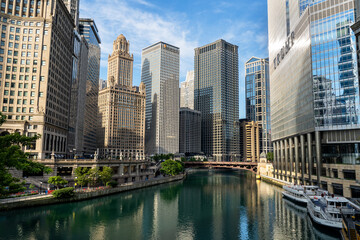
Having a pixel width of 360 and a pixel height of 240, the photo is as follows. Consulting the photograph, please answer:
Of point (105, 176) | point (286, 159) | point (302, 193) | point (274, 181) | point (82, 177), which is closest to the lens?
point (302, 193)

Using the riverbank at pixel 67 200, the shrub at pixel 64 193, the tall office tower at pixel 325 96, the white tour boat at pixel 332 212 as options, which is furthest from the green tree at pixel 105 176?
the tall office tower at pixel 325 96

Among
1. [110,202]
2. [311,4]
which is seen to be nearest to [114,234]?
[110,202]

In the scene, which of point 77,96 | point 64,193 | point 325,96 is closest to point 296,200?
point 325,96

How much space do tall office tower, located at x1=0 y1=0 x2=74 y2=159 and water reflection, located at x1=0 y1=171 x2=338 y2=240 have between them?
138ft

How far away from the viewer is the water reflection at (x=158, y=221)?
5312cm

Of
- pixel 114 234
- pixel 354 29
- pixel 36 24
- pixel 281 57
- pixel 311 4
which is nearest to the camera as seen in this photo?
pixel 114 234

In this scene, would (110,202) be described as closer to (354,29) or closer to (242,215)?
(242,215)

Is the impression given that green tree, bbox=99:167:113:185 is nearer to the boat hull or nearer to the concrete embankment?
the boat hull

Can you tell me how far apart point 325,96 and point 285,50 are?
5081 centimetres

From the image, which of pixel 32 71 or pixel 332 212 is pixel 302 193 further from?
pixel 32 71

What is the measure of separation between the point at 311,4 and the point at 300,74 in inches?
1039

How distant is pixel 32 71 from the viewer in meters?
109

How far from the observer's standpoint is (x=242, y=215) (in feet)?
237

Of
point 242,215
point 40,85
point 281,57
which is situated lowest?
point 242,215
